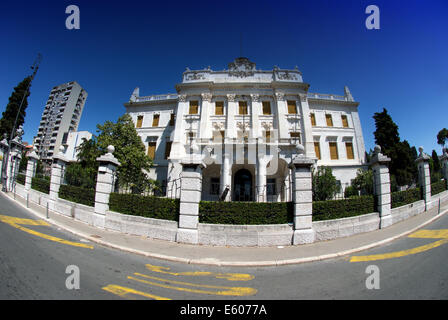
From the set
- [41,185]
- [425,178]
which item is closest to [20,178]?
[41,185]

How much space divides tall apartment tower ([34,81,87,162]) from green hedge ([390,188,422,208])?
8727 centimetres

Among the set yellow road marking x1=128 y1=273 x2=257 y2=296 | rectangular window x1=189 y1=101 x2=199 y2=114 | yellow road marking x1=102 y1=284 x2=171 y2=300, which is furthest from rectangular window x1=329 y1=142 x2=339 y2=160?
yellow road marking x1=102 y1=284 x2=171 y2=300

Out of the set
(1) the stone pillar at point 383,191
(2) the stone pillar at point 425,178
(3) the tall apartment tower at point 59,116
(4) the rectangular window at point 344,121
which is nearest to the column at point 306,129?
(4) the rectangular window at point 344,121

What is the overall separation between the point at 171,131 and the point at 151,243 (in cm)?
2113

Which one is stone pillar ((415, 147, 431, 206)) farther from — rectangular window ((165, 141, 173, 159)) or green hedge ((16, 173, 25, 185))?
green hedge ((16, 173, 25, 185))

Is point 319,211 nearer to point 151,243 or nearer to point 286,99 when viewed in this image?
point 151,243

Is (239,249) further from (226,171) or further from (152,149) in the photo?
(152,149)

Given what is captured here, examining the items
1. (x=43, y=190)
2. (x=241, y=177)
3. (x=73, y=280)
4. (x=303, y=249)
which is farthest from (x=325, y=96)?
(x=43, y=190)

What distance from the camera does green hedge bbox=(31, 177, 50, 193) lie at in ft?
39.7

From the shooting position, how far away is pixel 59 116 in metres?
68.2

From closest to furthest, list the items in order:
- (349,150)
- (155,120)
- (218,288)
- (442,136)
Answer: (218,288) → (349,150) → (155,120) → (442,136)

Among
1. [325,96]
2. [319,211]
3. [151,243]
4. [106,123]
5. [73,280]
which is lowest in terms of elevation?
[151,243]

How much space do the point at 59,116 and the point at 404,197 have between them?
3826 inches

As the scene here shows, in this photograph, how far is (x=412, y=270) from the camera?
4.18 meters
